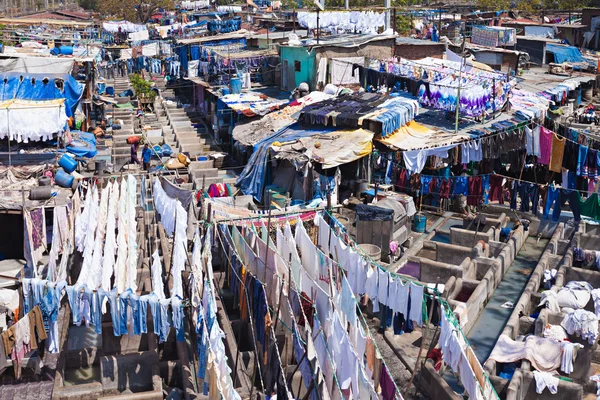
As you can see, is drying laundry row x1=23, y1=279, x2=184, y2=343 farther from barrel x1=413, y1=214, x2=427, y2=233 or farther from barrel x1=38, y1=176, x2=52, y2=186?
barrel x1=413, y1=214, x2=427, y2=233

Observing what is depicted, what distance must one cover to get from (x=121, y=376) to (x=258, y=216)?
17.8 feet

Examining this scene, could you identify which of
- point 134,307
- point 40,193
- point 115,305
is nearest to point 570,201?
point 134,307

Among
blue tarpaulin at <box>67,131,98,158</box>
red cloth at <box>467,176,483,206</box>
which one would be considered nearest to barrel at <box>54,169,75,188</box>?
blue tarpaulin at <box>67,131,98,158</box>

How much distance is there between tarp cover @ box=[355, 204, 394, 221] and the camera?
65.3ft

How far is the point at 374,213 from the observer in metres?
20.0

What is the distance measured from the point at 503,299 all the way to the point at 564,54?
29.0 m

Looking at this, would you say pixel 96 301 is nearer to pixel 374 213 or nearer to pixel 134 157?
pixel 374 213

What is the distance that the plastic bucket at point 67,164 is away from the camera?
2309cm

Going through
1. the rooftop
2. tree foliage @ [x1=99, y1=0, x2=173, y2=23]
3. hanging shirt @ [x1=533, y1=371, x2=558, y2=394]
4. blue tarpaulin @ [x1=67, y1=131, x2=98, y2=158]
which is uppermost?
tree foliage @ [x1=99, y1=0, x2=173, y2=23]

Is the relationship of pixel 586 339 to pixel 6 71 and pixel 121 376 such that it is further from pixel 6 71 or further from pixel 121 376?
pixel 6 71

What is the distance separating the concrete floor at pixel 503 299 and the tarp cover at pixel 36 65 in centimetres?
2081

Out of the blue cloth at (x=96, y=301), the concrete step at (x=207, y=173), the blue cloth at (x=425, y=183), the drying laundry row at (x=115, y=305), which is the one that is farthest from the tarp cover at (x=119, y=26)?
the blue cloth at (x=96, y=301)

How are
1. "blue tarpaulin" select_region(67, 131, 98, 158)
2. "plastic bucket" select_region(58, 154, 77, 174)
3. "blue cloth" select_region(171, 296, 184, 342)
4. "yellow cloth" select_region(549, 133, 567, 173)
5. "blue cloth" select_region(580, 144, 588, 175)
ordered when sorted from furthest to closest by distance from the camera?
"blue tarpaulin" select_region(67, 131, 98, 158) → "plastic bucket" select_region(58, 154, 77, 174) → "yellow cloth" select_region(549, 133, 567, 173) → "blue cloth" select_region(580, 144, 588, 175) → "blue cloth" select_region(171, 296, 184, 342)

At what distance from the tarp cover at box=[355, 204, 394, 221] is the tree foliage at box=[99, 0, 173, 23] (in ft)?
221
